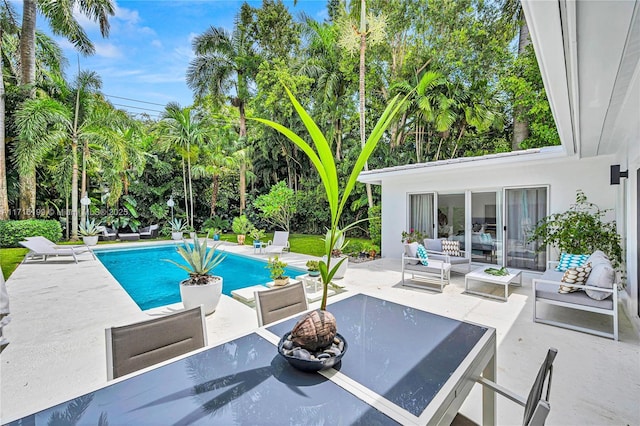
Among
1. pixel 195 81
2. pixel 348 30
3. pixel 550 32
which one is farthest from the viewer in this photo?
pixel 195 81

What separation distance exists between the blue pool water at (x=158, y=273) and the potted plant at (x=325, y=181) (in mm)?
5836

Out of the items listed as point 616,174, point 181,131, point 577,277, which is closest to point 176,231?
point 181,131

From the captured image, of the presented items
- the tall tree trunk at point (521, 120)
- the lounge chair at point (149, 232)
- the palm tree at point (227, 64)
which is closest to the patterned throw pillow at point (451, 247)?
the tall tree trunk at point (521, 120)

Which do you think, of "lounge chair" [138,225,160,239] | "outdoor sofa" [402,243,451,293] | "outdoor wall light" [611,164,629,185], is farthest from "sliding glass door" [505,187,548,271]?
"lounge chair" [138,225,160,239]

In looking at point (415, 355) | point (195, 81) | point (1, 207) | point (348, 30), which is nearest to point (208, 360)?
point (415, 355)

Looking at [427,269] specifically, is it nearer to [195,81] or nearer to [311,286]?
[311,286]

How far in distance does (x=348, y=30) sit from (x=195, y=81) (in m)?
9.72

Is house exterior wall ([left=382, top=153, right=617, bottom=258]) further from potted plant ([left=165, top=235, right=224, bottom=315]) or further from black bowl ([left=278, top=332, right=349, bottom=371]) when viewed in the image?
black bowl ([left=278, top=332, right=349, bottom=371])

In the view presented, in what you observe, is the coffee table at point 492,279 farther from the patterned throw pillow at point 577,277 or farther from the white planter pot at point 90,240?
the white planter pot at point 90,240

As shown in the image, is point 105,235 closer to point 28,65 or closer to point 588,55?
point 28,65

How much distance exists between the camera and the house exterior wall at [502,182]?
6.67 m

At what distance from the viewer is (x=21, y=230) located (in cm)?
1219

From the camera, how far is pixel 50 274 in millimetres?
7992

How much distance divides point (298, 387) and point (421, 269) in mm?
5722
